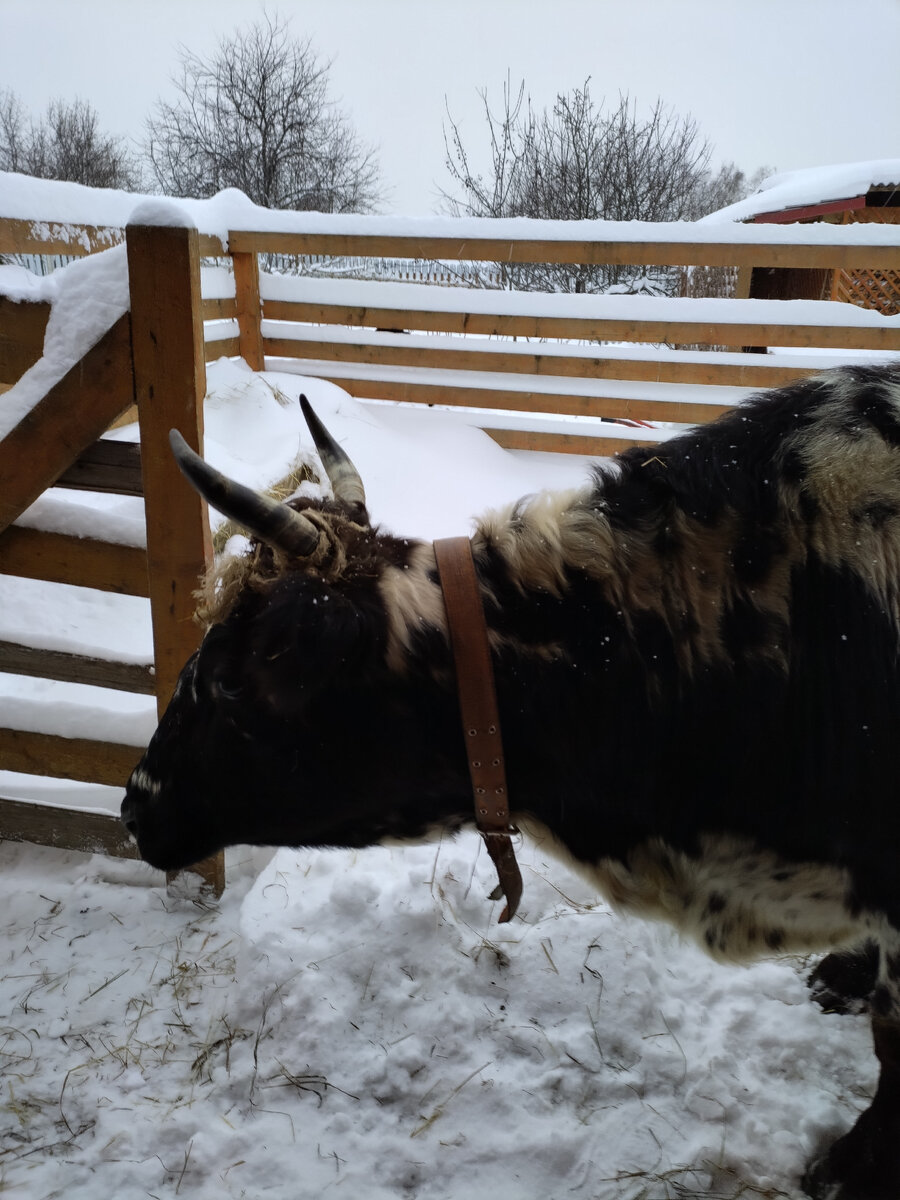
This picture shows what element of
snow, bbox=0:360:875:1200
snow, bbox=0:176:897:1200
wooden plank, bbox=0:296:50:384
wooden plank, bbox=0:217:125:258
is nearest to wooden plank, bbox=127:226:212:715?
snow, bbox=0:176:897:1200

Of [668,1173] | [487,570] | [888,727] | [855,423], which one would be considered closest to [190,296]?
[487,570]

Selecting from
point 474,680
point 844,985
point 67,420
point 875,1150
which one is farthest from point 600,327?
point 875,1150

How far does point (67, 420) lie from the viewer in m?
2.21

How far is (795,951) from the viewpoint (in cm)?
188

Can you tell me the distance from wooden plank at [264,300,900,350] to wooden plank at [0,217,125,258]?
2.33 m

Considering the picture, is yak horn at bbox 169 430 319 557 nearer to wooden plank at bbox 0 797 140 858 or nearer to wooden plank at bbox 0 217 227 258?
wooden plank at bbox 0 797 140 858

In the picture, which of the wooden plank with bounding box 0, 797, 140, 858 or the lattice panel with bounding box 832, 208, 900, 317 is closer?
the wooden plank with bounding box 0, 797, 140, 858

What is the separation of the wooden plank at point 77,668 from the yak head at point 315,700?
2.55 ft

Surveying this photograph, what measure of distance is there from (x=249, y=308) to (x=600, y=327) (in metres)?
3.25

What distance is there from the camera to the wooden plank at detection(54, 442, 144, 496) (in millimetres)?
2336

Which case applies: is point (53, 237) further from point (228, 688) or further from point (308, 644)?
point (308, 644)

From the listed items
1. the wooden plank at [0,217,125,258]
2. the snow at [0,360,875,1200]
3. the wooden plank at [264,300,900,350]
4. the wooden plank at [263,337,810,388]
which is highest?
the wooden plank at [0,217,125,258]

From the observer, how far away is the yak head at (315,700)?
153 centimetres

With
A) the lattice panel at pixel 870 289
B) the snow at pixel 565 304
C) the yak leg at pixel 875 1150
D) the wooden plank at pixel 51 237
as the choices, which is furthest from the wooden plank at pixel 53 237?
the lattice panel at pixel 870 289
